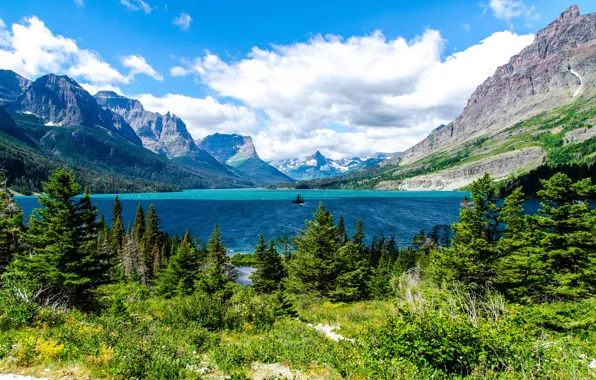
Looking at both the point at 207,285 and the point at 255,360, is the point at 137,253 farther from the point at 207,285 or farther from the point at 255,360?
the point at 255,360

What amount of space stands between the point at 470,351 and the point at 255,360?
7.27m

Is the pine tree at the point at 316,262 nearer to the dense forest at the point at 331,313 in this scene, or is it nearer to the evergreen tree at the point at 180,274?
the dense forest at the point at 331,313

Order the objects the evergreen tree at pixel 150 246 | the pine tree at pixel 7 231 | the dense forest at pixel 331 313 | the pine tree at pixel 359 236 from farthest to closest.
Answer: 1. the pine tree at pixel 359 236
2. the evergreen tree at pixel 150 246
3. the pine tree at pixel 7 231
4. the dense forest at pixel 331 313

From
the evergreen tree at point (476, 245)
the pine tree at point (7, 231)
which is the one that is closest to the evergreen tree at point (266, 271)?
the evergreen tree at point (476, 245)

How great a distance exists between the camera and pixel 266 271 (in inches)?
1697

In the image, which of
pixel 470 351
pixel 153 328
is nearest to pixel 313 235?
pixel 153 328

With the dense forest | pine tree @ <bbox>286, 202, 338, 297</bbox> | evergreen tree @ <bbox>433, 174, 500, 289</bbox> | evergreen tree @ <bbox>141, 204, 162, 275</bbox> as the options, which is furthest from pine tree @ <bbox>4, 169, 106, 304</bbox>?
evergreen tree @ <bbox>141, 204, 162, 275</bbox>

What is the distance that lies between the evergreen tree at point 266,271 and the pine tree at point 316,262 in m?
8.28

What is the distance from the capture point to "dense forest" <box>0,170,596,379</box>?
869 centimetres

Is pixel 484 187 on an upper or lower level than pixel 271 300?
upper

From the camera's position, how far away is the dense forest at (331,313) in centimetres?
869

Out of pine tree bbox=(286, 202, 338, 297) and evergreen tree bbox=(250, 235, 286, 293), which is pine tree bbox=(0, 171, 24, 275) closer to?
evergreen tree bbox=(250, 235, 286, 293)

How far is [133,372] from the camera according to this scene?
330 inches

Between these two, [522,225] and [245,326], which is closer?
[245,326]
